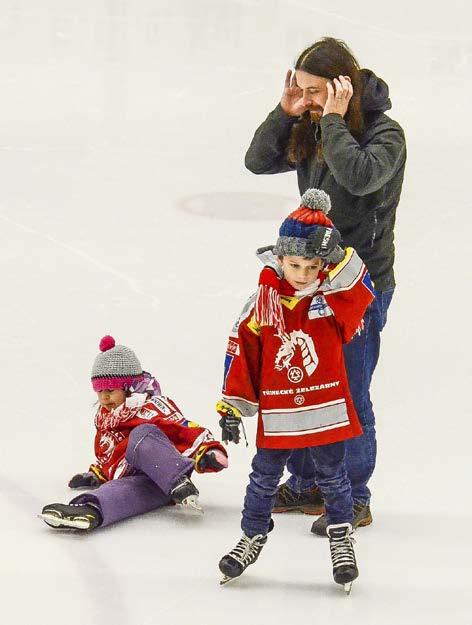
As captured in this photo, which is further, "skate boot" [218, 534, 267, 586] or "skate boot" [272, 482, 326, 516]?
"skate boot" [272, 482, 326, 516]

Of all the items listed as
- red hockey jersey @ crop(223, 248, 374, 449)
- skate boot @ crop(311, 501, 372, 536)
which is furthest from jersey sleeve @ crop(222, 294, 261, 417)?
skate boot @ crop(311, 501, 372, 536)

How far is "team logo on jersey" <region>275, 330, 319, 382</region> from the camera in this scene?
10.5 feet

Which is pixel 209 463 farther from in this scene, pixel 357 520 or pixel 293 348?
pixel 293 348

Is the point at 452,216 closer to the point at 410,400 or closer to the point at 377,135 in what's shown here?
the point at 410,400

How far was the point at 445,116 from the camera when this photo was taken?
8.66 metres

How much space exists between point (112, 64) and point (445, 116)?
2.56 meters

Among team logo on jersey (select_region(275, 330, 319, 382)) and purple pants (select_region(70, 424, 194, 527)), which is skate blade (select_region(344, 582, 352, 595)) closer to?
team logo on jersey (select_region(275, 330, 319, 382))

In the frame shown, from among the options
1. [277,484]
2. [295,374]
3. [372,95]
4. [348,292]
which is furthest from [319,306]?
[372,95]

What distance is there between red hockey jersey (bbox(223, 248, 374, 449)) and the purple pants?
616 millimetres

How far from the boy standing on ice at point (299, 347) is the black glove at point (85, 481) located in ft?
2.68

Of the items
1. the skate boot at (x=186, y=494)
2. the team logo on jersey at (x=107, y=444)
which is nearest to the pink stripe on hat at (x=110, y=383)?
the team logo on jersey at (x=107, y=444)

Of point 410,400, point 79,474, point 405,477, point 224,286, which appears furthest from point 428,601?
point 224,286

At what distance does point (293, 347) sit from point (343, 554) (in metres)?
0.55

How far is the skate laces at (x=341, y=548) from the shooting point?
10.8 ft
